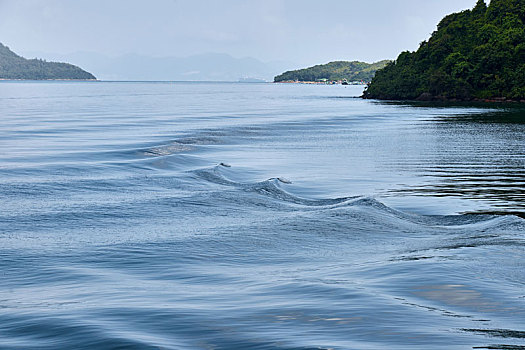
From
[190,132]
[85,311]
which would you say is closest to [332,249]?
[85,311]

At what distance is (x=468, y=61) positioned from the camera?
405 feet

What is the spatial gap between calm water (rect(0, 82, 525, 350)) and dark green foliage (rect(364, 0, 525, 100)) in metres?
94.7

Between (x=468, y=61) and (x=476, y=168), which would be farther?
(x=468, y=61)

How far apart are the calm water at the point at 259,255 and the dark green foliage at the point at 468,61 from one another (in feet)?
311

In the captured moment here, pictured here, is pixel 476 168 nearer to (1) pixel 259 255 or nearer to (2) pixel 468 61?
(1) pixel 259 255

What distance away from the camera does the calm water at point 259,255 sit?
8070 millimetres

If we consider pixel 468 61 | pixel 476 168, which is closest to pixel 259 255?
pixel 476 168

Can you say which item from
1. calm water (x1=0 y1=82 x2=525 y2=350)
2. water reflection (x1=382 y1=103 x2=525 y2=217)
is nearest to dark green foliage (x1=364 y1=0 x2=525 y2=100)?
water reflection (x1=382 y1=103 x2=525 y2=217)

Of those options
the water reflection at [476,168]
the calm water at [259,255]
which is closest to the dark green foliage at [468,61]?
the water reflection at [476,168]

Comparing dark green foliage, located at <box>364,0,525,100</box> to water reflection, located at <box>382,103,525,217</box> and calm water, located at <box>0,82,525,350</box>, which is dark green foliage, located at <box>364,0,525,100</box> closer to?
water reflection, located at <box>382,103,525,217</box>

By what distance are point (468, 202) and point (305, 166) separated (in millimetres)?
10810

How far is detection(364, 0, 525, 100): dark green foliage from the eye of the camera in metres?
116

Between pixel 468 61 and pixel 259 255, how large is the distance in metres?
120

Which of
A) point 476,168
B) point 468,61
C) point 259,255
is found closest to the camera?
point 259,255
